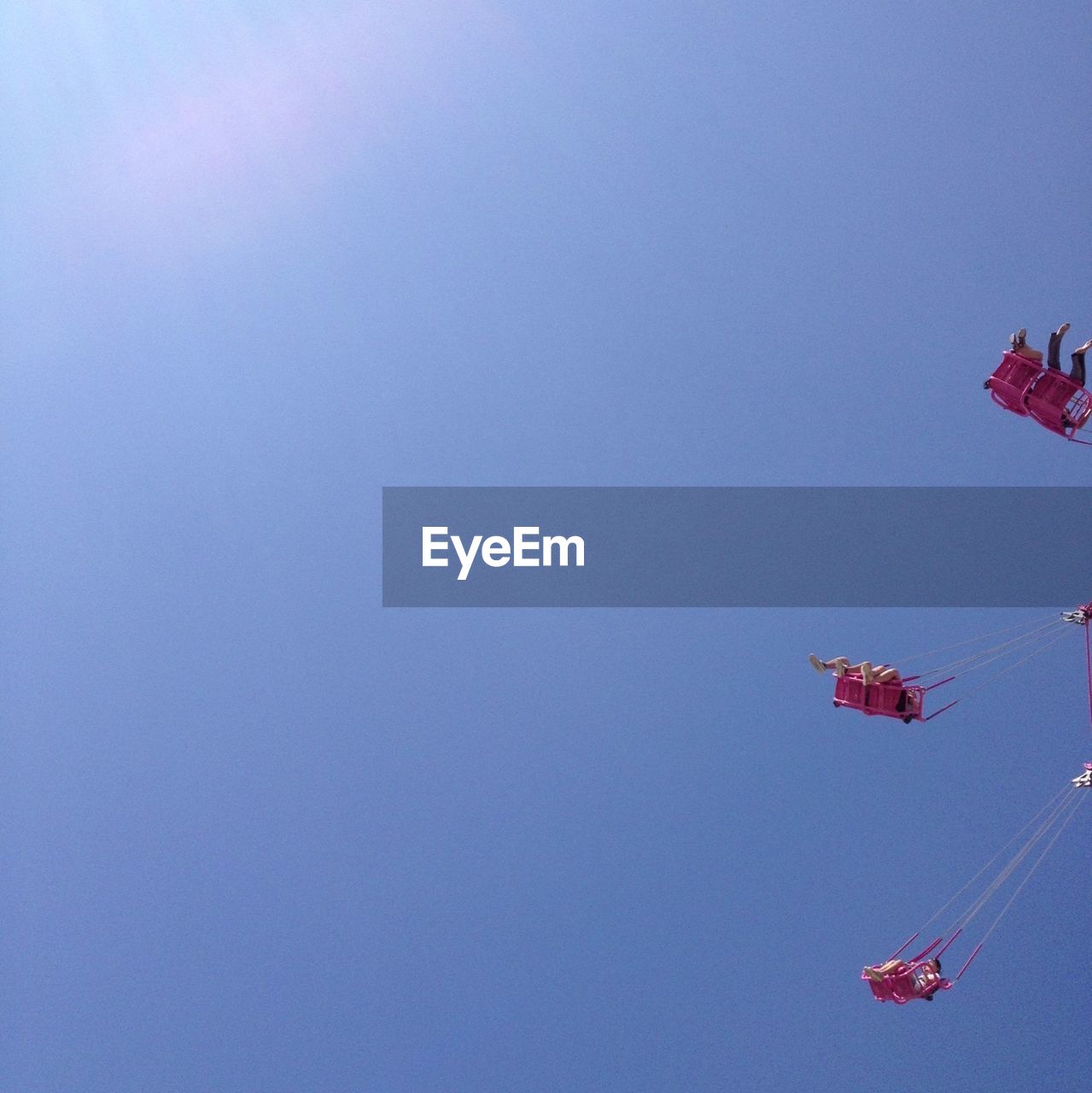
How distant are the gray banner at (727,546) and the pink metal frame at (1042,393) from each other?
3.85ft

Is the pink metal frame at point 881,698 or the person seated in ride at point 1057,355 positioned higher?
the person seated in ride at point 1057,355

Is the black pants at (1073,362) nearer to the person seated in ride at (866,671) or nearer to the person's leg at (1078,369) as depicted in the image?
the person's leg at (1078,369)

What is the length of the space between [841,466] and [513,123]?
4.06ft

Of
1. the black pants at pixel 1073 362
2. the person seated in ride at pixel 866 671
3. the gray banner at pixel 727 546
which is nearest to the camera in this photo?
the black pants at pixel 1073 362

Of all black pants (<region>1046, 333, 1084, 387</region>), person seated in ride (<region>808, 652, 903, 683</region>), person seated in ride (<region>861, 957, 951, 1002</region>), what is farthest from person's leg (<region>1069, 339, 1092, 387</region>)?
person seated in ride (<region>861, 957, 951, 1002</region>)

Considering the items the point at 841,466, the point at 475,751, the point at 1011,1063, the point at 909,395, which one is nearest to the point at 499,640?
the point at 475,751

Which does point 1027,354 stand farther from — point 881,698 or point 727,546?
point 727,546

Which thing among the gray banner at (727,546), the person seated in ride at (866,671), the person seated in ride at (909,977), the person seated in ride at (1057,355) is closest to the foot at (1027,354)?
the person seated in ride at (1057,355)

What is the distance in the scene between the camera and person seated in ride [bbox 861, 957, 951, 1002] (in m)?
2.31

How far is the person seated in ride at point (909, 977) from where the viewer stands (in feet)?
7.58

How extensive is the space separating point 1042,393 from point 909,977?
3.54 ft

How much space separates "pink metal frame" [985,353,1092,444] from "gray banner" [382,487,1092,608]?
117cm

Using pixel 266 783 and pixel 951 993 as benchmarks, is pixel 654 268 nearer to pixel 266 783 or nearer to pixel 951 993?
pixel 266 783

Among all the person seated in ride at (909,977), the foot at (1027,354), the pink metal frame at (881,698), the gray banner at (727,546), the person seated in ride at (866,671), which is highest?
the foot at (1027,354)
